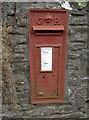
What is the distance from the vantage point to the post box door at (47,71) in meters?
2.23

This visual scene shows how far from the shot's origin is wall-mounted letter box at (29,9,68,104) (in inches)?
84.7

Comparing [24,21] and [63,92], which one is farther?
[63,92]

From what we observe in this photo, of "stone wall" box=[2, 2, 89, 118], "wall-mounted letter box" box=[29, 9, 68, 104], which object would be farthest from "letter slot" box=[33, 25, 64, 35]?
"stone wall" box=[2, 2, 89, 118]

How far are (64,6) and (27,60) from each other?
3.16ft

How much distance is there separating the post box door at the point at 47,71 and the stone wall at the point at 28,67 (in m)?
0.16

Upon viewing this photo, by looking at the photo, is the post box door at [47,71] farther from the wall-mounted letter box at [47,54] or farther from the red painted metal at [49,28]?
the red painted metal at [49,28]

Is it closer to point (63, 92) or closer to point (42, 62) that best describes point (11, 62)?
point (42, 62)

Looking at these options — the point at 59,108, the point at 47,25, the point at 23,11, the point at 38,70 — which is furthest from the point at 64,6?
the point at 59,108

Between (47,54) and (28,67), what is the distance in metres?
0.36

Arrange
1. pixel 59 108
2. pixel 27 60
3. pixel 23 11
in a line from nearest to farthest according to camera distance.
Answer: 1. pixel 23 11
2. pixel 27 60
3. pixel 59 108

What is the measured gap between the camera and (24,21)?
2160 millimetres

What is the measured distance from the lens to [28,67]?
7.51 ft

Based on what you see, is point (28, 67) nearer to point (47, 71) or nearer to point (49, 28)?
point (47, 71)

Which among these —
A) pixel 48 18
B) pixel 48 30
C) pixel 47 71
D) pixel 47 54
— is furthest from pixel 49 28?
pixel 47 71
